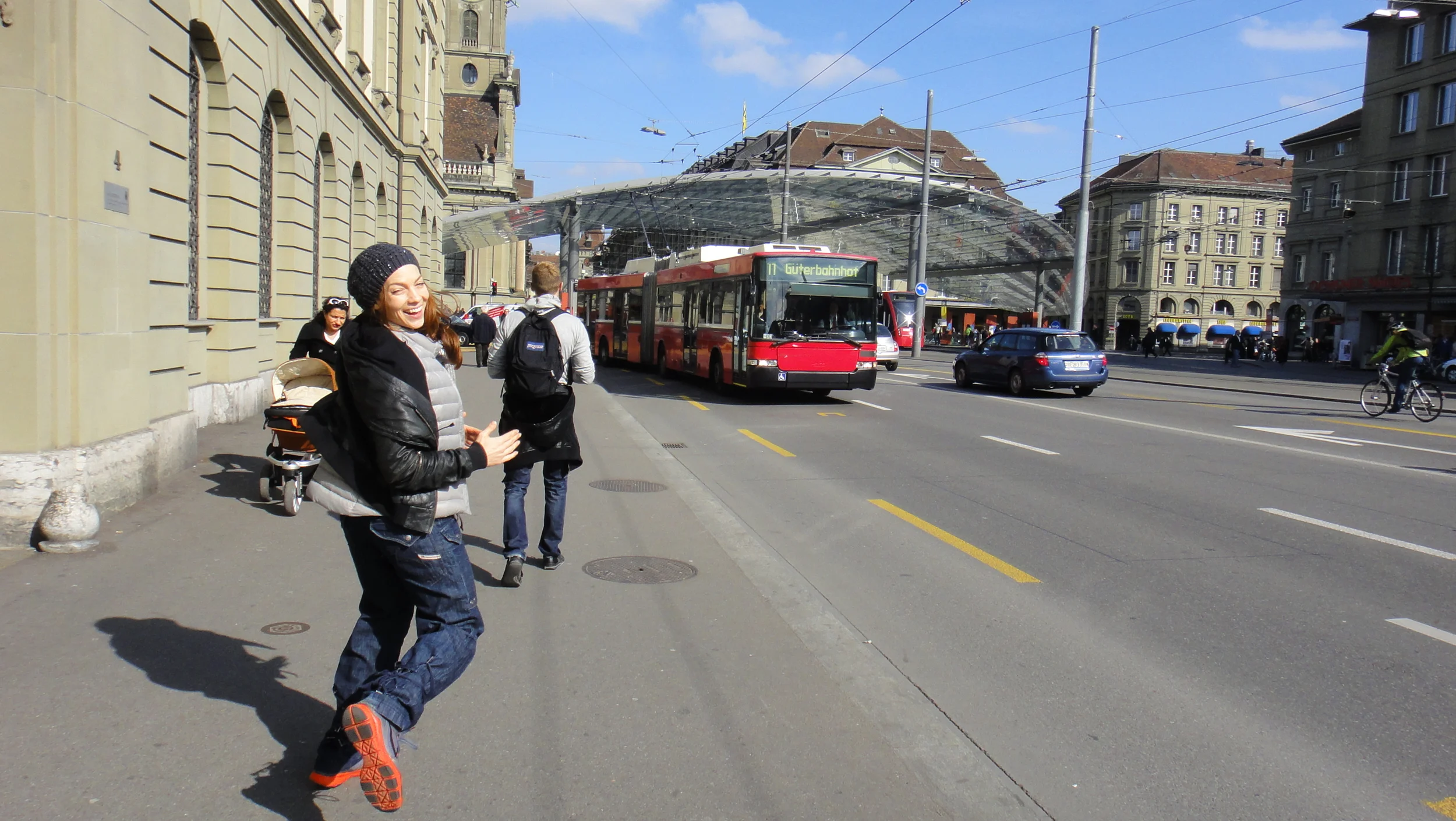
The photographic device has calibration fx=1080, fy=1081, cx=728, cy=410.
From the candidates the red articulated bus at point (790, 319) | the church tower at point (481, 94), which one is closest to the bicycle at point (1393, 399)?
the red articulated bus at point (790, 319)

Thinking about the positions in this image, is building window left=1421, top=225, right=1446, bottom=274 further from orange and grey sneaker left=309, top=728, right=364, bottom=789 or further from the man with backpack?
orange and grey sneaker left=309, top=728, right=364, bottom=789

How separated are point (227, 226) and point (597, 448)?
5.48m

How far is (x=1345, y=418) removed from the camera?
61.9 feet

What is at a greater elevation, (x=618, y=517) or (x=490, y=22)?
(x=490, y=22)

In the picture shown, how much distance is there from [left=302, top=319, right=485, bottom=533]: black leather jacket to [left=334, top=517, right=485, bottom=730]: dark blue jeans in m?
0.11

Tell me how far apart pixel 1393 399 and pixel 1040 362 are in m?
6.35

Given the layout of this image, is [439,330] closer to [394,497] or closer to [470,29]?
[394,497]

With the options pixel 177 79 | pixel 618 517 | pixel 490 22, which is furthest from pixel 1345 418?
pixel 490 22

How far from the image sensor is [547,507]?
6.59 m

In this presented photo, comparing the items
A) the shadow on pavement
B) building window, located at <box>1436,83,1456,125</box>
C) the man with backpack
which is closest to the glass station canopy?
building window, located at <box>1436,83,1456,125</box>

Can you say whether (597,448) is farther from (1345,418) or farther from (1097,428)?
(1345,418)

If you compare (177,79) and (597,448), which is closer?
(177,79)

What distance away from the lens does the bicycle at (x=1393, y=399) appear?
18.9m

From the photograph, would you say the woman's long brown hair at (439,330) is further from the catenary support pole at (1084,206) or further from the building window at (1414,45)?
the building window at (1414,45)
